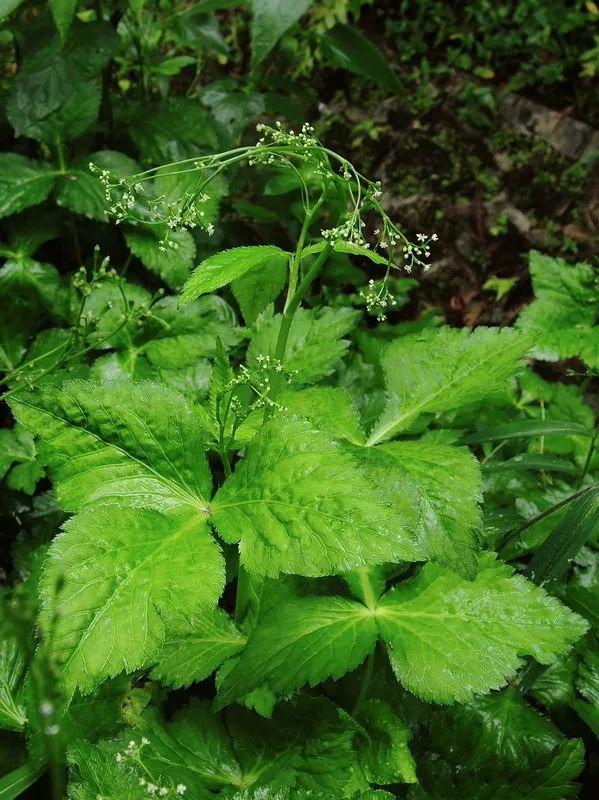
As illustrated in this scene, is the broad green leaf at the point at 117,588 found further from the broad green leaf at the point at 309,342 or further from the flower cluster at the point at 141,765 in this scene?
the broad green leaf at the point at 309,342

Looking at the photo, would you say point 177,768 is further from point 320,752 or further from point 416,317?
point 416,317

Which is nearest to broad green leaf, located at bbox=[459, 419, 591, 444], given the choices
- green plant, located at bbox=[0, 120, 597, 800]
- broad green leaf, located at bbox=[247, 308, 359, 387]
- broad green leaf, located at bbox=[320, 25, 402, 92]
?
green plant, located at bbox=[0, 120, 597, 800]

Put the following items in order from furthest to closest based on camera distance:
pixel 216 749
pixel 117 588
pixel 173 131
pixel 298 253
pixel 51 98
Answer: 1. pixel 173 131
2. pixel 51 98
3. pixel 216 749
4. pixel 298 253
5. pixel 117 588

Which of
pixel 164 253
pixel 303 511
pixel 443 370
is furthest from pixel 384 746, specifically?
pixel 164 253

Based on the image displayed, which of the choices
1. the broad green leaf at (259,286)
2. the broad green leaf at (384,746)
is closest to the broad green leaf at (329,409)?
the broad green leaf at (259,286)

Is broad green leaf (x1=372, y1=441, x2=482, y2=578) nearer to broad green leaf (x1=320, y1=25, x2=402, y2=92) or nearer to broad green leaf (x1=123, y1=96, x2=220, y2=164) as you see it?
broad green leaf (x1=123, y1=96, x2=220, y2=164)

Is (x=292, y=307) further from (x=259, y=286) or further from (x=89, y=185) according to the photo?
(x=89, y=185)
